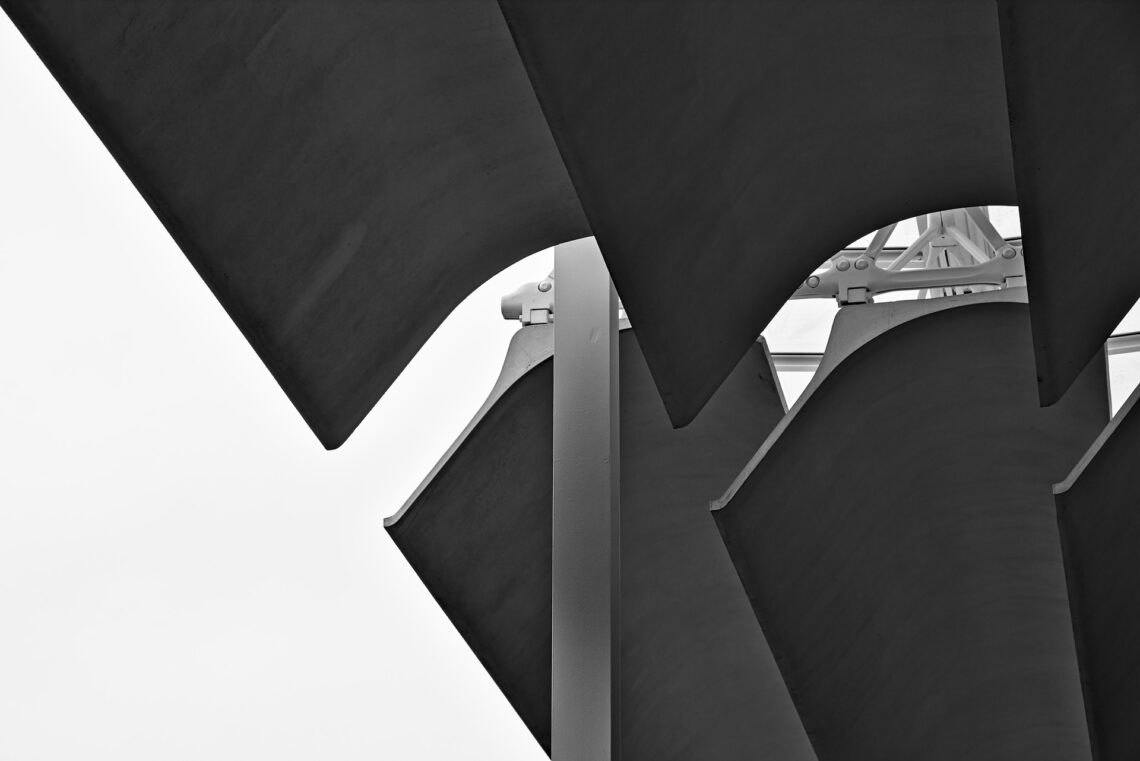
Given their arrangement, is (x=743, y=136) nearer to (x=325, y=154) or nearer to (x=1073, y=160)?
(x=1073, y=160)

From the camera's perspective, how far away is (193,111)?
19.7 feet

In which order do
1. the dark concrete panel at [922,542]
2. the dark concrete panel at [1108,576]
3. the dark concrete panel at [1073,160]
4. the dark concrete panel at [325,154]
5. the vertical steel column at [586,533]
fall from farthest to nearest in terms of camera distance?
1. the dark concrete panel at [922,542]
2. the dark concrete panel at [1108,576]
3. the vertical steel column at [586,533]
4. the dark concrete panel at [325,154]
5. the dark concrete panel at [1073,160]

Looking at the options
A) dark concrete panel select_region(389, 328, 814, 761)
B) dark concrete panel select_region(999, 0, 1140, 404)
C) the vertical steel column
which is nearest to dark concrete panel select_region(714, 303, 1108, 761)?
dark concrete panel select_region(389, 328, 814, 761)

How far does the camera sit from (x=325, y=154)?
670cm

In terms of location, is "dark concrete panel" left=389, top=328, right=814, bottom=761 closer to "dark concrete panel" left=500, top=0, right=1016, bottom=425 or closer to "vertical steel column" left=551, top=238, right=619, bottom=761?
"vertical steel column" left=551, top=238, right=619, bottom=761

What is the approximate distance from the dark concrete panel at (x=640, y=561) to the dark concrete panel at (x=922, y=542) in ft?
5.77

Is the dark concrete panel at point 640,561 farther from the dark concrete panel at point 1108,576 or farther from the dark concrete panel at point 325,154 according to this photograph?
the dark concrete panel at point 1108,576

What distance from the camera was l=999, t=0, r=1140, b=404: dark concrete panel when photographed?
18.2 feet

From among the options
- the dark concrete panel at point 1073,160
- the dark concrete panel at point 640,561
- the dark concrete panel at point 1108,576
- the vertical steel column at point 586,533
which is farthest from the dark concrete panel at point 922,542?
the dark concrete panel at point 1073,160

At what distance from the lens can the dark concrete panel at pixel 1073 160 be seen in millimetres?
5551

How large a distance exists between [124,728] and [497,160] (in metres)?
28.7

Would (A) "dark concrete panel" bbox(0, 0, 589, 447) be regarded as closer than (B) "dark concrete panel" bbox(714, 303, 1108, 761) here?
Yes

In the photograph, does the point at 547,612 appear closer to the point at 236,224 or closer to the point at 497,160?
the point at 497,160

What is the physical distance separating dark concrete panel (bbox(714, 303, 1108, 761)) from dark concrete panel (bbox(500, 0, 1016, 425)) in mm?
1956
